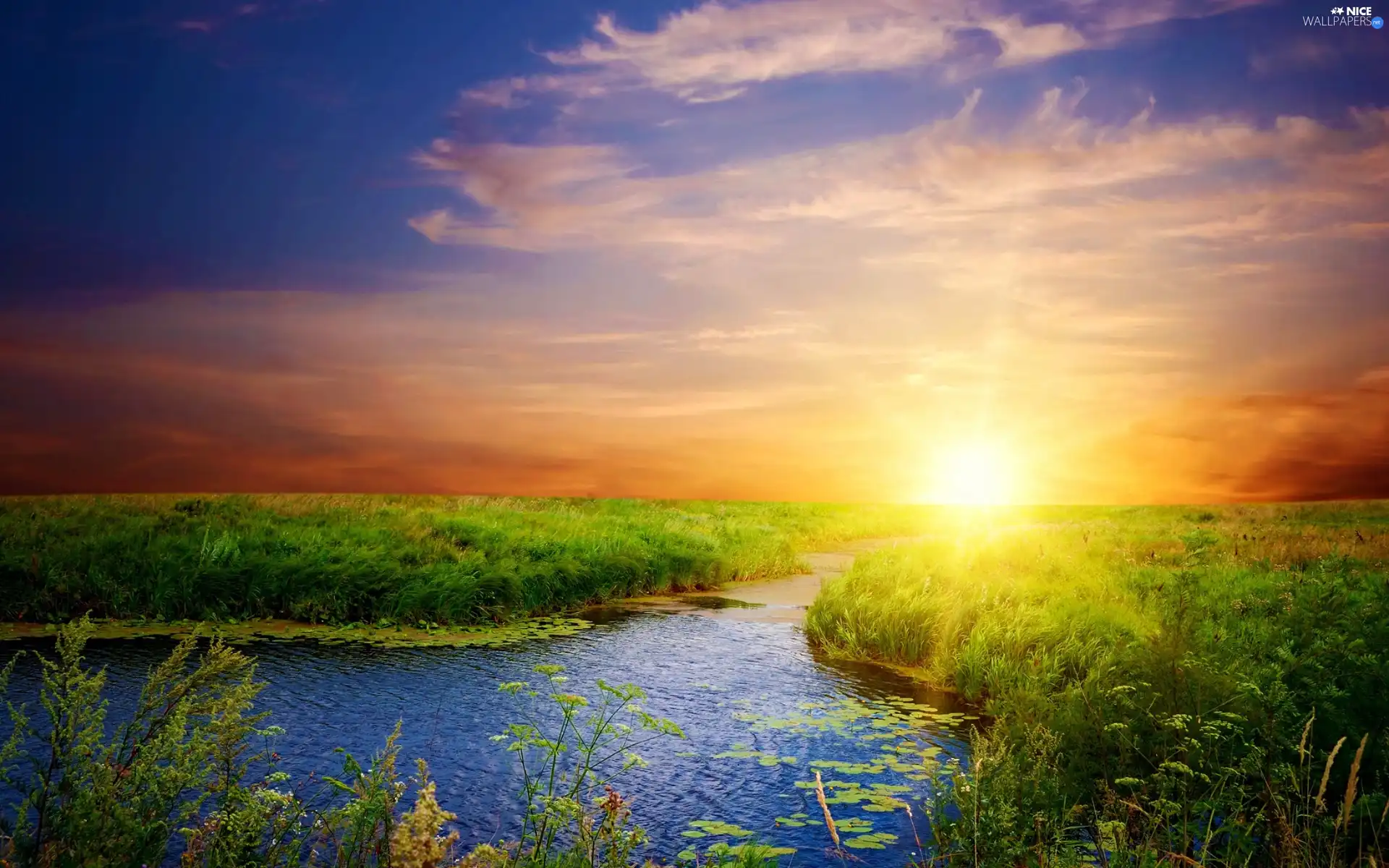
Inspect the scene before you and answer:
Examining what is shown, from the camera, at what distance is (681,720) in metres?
9.81

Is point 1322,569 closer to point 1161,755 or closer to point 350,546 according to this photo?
point 1161,755

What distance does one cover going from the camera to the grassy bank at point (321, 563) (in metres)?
14.9

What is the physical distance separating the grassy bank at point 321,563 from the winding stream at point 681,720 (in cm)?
203

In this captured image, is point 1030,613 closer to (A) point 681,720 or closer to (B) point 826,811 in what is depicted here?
(A) point 681,720

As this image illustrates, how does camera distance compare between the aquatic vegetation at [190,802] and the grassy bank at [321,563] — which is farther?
the grassy bank at [321,563]

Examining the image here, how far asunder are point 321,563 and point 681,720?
29.2 ft

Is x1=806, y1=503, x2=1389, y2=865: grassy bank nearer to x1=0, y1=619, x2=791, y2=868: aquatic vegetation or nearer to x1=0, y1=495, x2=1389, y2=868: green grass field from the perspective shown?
x1=0, y1=495, x2=1389, y2=868: green grass field

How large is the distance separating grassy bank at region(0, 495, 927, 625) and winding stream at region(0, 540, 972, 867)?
203cm

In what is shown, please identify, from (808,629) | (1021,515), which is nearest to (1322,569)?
(808,629)

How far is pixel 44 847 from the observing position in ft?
13.2

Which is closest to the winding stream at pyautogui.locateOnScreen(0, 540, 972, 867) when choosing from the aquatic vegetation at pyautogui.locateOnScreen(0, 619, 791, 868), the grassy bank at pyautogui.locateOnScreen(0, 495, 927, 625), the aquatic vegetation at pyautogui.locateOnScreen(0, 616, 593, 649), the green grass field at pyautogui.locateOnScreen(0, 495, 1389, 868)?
the aquatic vegetation at pyautogui.locateOnScreen(0, 616, 593, 649)

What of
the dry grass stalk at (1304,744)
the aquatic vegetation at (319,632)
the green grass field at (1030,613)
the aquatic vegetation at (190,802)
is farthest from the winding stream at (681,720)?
the dry grass stalk at (1304,744)

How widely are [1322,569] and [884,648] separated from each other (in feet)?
19.8

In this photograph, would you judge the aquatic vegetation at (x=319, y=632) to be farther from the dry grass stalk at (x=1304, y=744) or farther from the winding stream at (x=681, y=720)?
the dry grass stalk at (x=1304, y=744)
